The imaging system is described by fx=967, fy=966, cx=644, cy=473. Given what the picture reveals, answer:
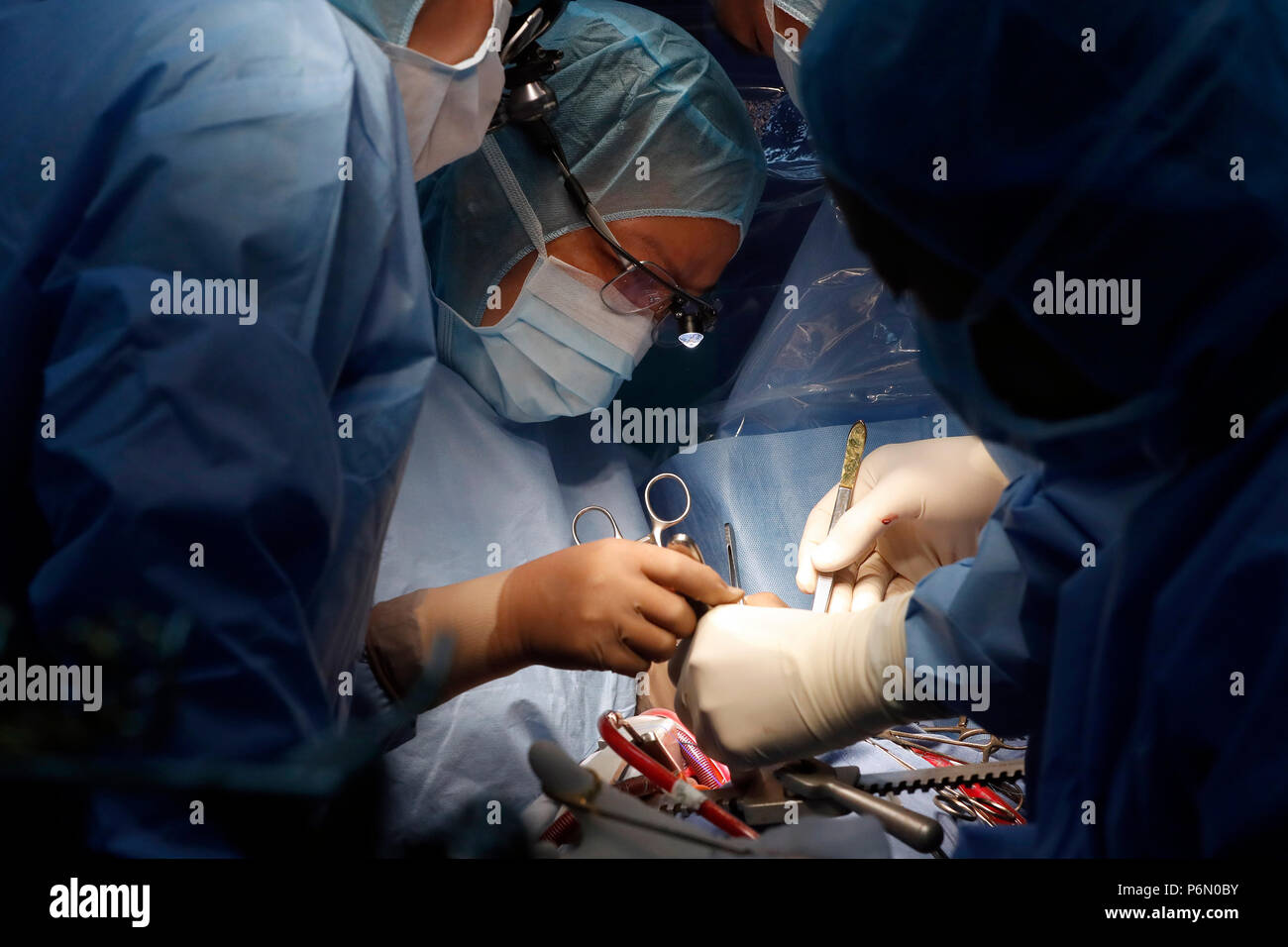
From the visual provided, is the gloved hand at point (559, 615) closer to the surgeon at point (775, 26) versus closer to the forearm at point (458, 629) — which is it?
the forearm at point (458, 629)

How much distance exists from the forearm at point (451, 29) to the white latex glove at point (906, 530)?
0.99 meters

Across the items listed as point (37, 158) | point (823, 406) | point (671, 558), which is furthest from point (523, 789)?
point (823, 406)

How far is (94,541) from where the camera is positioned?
772 millimetres

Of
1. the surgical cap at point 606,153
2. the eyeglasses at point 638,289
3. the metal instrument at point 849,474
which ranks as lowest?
the metal instrument at point 849,474

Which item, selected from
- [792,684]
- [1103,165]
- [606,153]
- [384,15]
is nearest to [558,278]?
[606,153]

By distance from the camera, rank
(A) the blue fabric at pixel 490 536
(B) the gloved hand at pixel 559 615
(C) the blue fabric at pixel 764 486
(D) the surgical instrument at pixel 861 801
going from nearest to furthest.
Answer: (D) the surgical instrument at pixel 861 801 < (B) the gloved hand at pixel 559 615 < (A) the blue fabric at pixel 490 536 < (C) the blue fabric at pixel 764 486

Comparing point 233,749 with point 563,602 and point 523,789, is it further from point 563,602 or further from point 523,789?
point 563,602

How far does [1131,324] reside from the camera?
81 cm

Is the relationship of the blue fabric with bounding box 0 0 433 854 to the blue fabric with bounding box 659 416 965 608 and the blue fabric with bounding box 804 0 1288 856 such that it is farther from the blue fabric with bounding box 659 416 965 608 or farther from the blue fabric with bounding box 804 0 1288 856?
the blue fabric with bounding box 659 416 965 608

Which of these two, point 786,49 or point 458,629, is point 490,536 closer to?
point 458,629

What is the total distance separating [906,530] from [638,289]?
673 mm

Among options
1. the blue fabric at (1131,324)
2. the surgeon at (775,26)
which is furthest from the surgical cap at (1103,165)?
the surgeon at (775,26)

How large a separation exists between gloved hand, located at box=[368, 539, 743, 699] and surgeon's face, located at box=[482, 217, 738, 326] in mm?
613

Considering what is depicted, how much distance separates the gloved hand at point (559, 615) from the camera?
1.36 m
